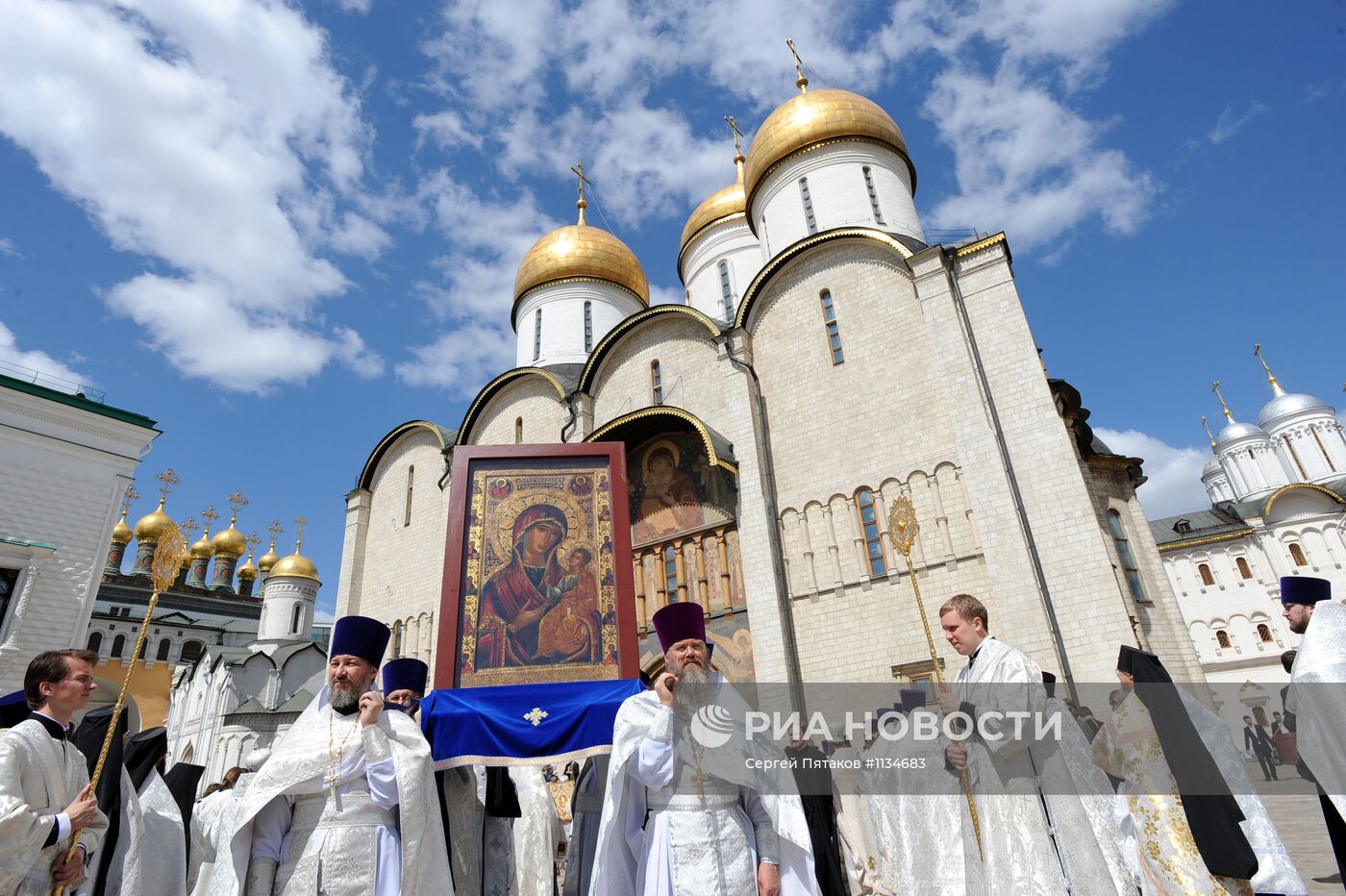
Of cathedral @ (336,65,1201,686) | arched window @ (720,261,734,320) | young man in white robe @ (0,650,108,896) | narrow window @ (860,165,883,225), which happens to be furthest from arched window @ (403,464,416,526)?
young man in white robe @ (0,650,108,896)

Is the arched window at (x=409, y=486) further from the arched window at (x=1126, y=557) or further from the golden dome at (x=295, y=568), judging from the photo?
the arched window at (x=1126, y=557)

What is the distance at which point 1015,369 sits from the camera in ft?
35.7

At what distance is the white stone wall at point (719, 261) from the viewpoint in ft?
67.5

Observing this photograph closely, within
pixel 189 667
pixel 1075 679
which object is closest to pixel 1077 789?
pixel 1075 679

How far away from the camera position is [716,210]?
21484 mm

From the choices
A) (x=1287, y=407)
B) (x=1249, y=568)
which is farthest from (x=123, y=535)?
(x=1287, y=407)

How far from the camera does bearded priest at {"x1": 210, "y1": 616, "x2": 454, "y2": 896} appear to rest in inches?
106

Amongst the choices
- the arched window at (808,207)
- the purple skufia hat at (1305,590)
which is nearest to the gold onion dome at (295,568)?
the arched window at (808,207)

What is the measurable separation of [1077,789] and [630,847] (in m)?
2.21

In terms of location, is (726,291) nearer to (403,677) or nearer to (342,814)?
(403,677)

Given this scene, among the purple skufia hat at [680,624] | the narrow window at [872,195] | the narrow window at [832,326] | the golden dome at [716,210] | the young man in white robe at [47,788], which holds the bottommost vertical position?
the young man in white robe at [47,788]

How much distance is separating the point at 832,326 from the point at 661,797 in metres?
11.3

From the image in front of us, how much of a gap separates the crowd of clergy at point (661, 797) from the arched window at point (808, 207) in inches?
505

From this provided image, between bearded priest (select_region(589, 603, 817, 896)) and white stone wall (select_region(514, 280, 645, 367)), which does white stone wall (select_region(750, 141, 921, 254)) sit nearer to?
white stone wall (select_region(514, 280, 645, 367))
